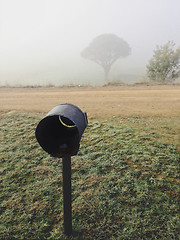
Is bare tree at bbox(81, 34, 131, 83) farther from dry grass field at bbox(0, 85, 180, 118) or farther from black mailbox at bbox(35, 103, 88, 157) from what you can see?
black mailbox at bbox(35, 103, 88, 157)

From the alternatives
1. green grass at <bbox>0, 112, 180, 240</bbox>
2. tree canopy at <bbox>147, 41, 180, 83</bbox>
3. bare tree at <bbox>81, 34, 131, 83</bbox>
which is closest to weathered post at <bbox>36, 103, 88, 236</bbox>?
green grass at <bbox>0, 112, 180, 240</bbox>

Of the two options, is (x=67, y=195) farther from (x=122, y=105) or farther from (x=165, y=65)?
(x=165, y=65)

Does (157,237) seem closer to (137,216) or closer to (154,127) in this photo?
(137,216)

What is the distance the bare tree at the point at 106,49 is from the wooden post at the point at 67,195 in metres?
33.1

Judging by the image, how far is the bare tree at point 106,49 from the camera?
112 ft

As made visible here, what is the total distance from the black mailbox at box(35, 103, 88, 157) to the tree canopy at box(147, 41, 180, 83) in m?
16.0

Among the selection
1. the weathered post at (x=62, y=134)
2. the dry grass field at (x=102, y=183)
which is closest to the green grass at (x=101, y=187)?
the dry grass field at (x=102, y=183)

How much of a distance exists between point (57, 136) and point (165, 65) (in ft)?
55.1

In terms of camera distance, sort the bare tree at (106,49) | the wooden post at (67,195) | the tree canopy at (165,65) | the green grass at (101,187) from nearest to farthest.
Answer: the wooden post at (67,195), the green grass at (101,187), the tree canopy at (165,65), the bare tree at (106,49)

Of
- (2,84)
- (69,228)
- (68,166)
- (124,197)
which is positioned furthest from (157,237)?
(2,84)

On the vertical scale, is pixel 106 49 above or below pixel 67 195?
above

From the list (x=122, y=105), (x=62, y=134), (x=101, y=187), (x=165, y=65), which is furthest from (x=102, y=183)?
(x=165, y=65)

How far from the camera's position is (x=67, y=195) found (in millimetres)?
2193

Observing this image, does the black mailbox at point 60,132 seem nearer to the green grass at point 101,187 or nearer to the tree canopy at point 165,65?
the green grass at point 101,187
